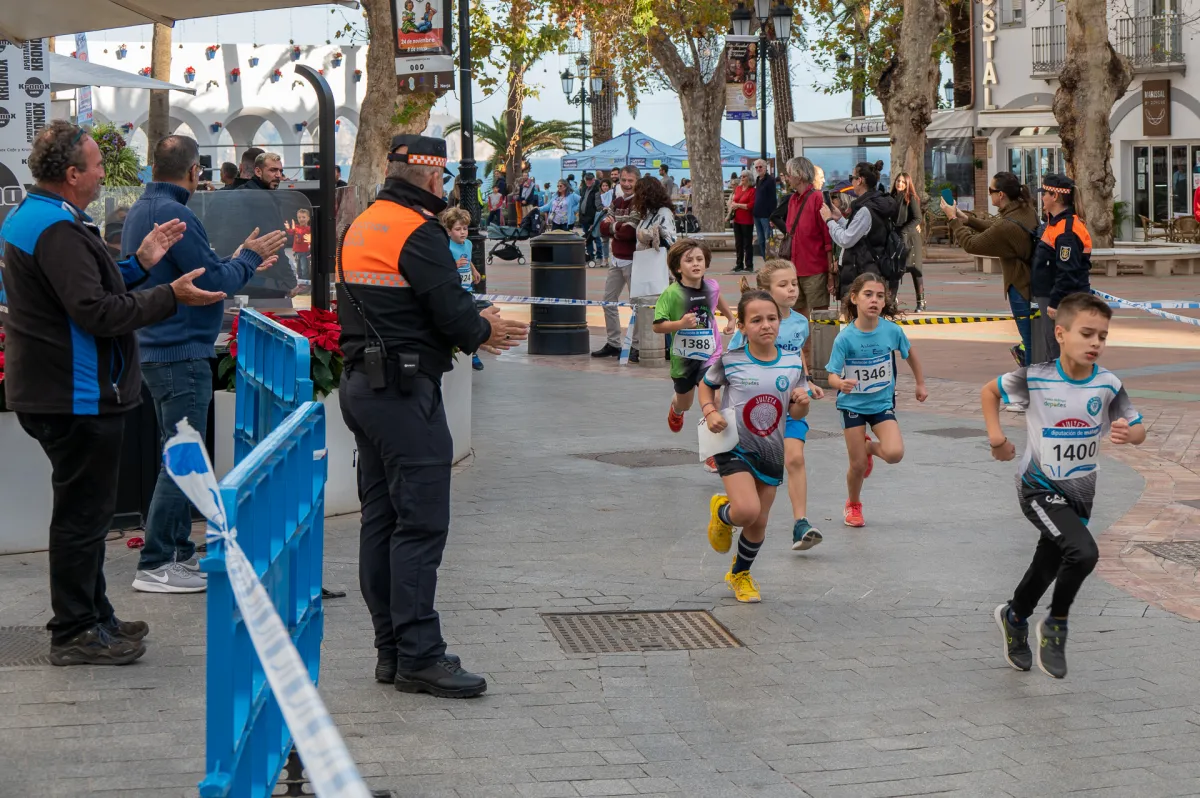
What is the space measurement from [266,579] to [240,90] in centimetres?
5176

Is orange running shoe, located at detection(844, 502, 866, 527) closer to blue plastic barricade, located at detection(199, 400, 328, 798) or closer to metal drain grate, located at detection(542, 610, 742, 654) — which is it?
metal drain grate, located at detection(542, 610, 742, 654)

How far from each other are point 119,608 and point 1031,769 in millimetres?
3830

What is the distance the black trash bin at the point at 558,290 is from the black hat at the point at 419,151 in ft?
35.6

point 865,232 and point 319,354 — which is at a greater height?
point 865,232

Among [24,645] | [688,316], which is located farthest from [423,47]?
[24,645]

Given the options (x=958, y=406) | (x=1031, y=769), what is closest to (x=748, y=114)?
(x=958, y=406)

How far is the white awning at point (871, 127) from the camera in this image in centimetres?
4178

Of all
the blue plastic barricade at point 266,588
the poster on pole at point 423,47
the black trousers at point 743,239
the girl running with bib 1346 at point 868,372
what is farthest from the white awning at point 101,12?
the black trousers at point 743,239

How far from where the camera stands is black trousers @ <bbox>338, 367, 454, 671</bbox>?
210 inches

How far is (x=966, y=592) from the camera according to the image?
6973 millimetres

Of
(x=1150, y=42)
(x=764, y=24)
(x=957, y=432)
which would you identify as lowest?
(x=957, y=432)

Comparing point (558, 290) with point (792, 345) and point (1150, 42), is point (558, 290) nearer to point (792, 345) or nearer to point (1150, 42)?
point (792, 345)

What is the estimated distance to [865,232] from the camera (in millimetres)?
14102

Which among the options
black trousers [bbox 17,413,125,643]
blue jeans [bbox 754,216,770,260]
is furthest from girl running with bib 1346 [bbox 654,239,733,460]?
blue jeans [bbox 754,216,770,260]
